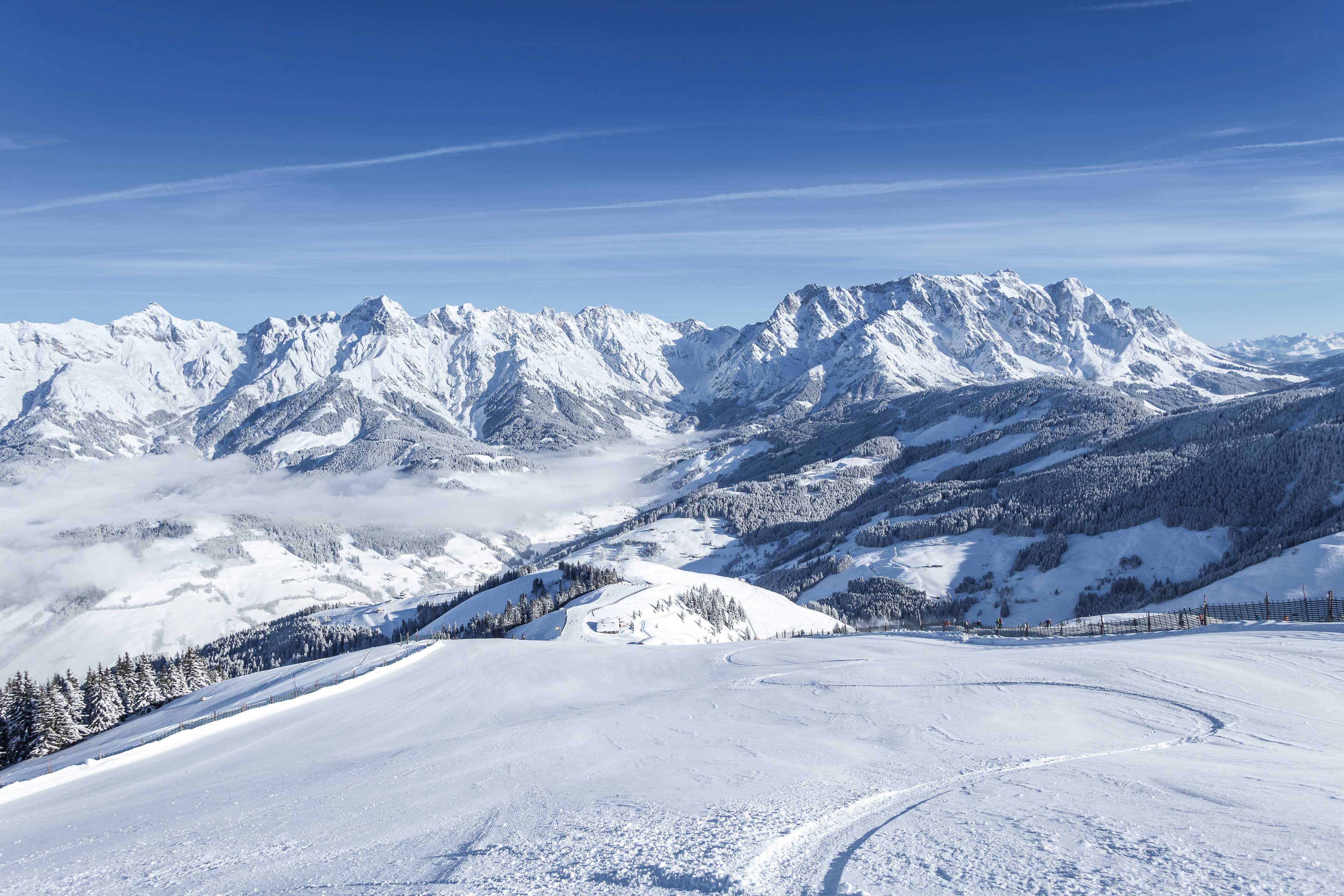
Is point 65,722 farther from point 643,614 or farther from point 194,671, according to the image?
point 643,614

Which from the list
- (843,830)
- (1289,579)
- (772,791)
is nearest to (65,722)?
(772,791)

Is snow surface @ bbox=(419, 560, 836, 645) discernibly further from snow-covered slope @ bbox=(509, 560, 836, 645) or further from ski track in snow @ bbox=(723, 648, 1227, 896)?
ski track in snow @ bbox=(723, 648, 1227, 896)

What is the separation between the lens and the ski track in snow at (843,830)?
316 inches

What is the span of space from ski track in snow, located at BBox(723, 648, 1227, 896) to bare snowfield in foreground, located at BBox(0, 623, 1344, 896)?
0.06m

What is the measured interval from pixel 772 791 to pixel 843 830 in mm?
2749

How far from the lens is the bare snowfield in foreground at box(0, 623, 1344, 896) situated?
844 cm

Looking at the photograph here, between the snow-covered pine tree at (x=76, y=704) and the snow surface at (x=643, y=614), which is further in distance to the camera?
the snow surface at (x=643, y=614)

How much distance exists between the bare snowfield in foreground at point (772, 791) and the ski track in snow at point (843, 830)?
56 mm

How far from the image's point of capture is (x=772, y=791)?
1240 centimetres

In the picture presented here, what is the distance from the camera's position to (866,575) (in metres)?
148

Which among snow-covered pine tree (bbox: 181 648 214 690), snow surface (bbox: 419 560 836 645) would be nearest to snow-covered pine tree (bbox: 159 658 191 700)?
snow-covered pine tree (bbox: 181 648 214 690)

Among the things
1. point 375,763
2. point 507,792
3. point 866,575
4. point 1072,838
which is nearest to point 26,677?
point 375,763

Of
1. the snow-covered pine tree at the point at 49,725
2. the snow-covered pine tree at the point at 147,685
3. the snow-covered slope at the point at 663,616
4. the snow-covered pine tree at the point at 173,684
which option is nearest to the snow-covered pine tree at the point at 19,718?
the snow-covered pine tree at the point at 49,725

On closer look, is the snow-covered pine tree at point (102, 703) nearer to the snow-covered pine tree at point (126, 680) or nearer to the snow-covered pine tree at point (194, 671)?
the snow-covered pine tree at point (126, 680)
